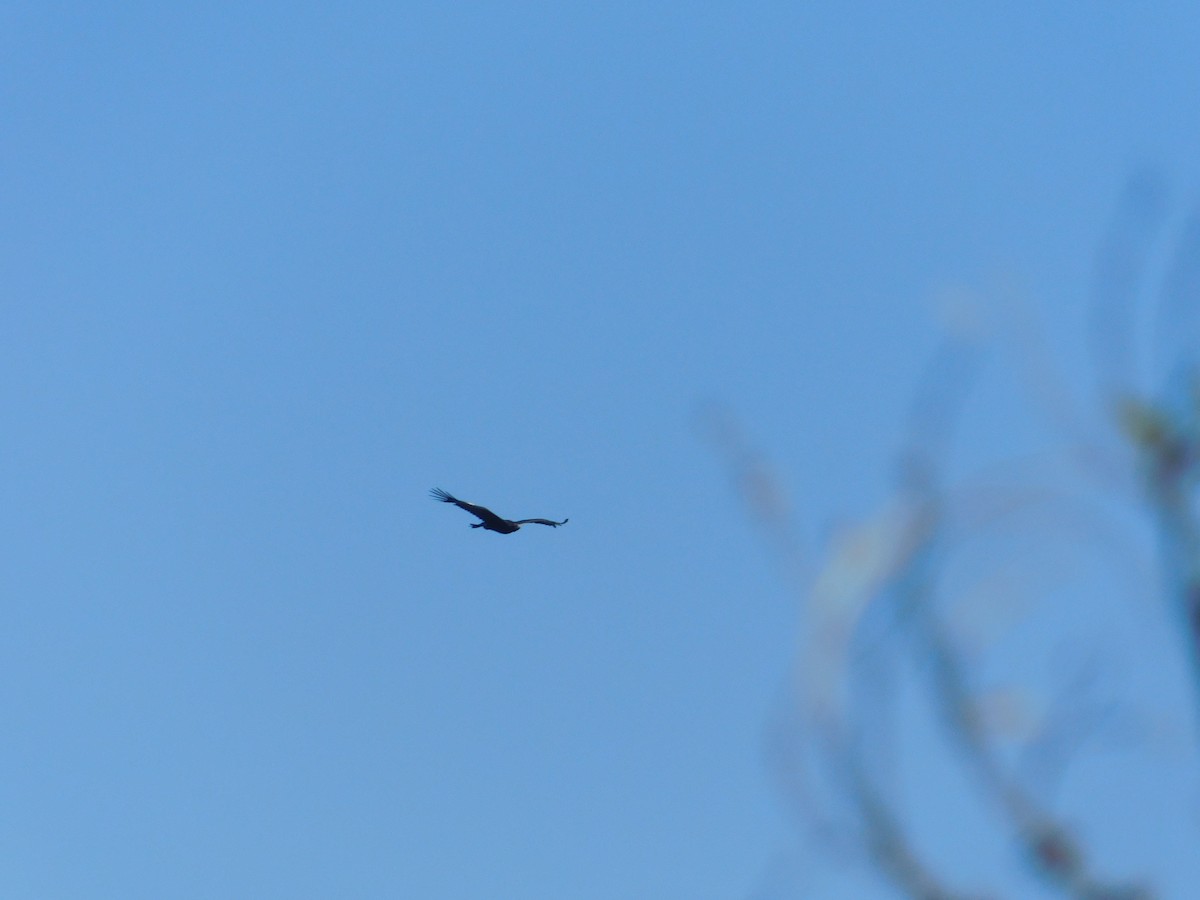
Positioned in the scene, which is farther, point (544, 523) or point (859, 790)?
point (544, 523)

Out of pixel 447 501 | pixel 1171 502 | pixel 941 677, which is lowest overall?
pixel 941 677

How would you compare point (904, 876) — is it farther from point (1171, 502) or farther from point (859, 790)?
point (1171, 502)

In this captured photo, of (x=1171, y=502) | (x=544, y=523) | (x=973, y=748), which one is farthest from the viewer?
(x=544, y=523)

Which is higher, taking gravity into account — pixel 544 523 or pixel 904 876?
pixel 544 523

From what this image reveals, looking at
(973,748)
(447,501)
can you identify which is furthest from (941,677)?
(447,501)

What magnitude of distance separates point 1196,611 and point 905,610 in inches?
61.0

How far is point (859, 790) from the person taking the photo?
8.30 m

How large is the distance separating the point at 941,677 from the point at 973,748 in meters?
0.42

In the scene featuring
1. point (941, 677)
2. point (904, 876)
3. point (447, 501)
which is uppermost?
point (447, 501)

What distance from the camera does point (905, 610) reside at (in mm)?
8180

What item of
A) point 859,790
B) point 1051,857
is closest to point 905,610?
Result: point 859,790

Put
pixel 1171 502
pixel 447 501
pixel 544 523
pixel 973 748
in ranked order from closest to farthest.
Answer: pixel 973 748, pixel 1171 502, pixel 544 523, pixel 447 501

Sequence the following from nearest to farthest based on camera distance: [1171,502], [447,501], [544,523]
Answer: [1171,502], [544,523], [447,501]

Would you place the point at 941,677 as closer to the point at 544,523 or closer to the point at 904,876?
the point at 904,876
